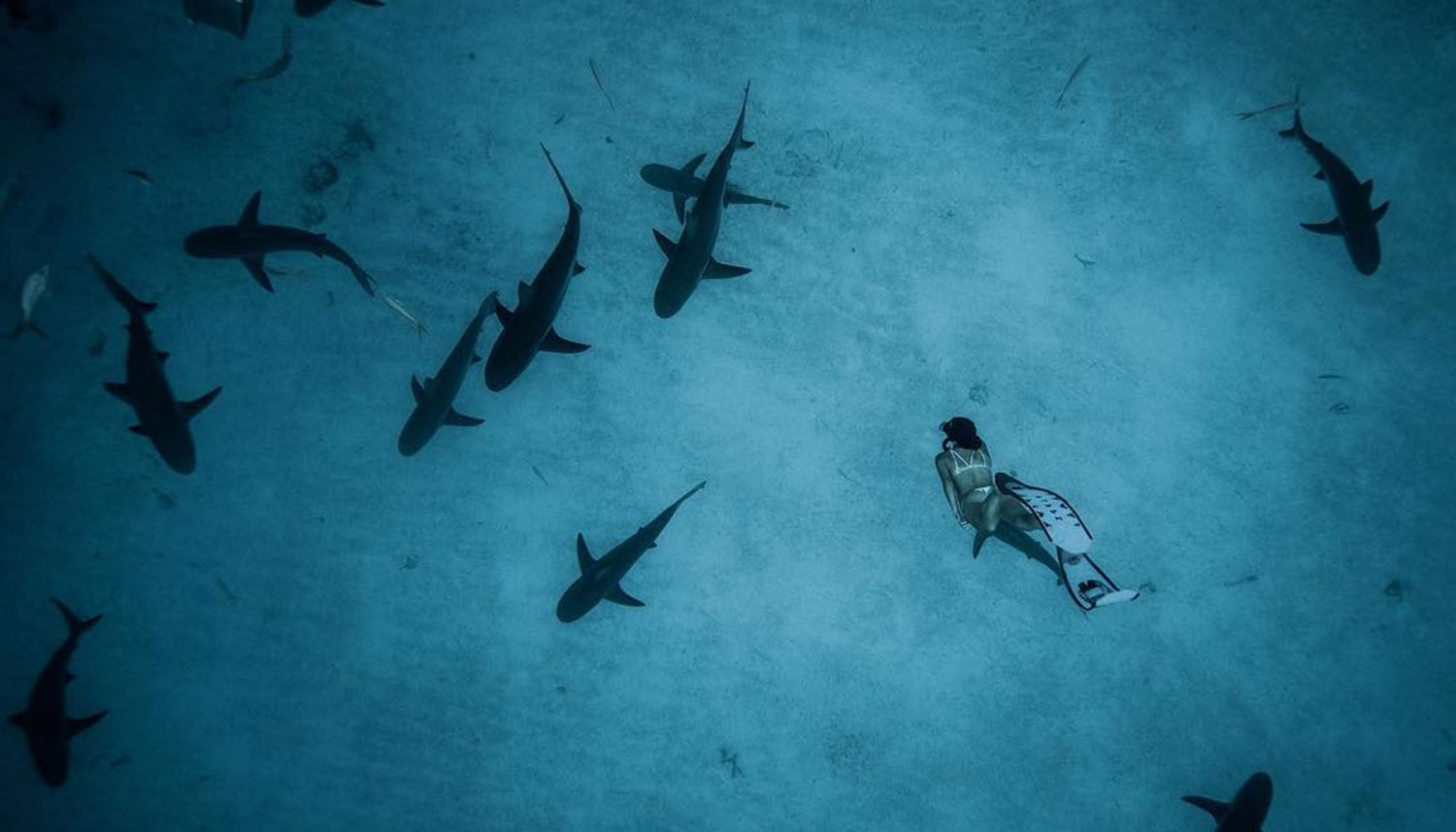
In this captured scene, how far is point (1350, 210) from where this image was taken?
4.30 metres

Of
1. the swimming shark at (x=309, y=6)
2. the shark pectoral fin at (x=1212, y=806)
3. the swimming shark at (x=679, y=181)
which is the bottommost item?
the shark pectoral fin at (x=1212, y=806)

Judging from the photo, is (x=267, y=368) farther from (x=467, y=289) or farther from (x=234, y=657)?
(x=234, y=657)

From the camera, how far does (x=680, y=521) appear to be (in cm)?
474

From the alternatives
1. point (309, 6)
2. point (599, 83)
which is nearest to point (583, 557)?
point (599, 83)

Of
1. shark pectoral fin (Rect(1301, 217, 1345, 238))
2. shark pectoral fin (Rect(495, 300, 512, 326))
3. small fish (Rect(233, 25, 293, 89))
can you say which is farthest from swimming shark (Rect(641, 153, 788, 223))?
shark pectoral fin (Rect(1301, 217, 1345, 238))

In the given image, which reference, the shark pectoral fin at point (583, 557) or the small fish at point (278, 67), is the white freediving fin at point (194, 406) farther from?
the shark pectoral fin at point (583, 557)

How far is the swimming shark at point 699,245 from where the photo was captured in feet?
12.3

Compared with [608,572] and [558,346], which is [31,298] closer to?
[558,346]

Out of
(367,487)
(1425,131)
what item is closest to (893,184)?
(1425,131)

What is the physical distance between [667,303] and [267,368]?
2824 mm

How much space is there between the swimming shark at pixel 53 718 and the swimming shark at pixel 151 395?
1.08 meters

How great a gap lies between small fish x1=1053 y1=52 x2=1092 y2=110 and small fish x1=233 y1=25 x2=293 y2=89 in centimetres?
530

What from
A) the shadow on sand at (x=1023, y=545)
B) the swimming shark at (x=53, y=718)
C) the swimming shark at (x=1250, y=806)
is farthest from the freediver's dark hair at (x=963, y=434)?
the swimming shark at (x=53, y=718)

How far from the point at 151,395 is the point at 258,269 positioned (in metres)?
0.95
